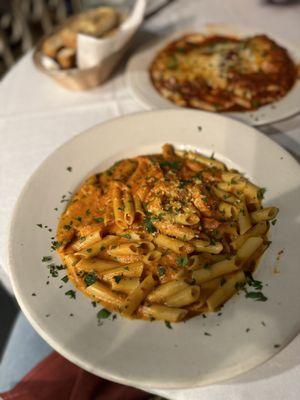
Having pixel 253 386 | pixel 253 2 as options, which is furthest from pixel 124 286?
pixel 253 2

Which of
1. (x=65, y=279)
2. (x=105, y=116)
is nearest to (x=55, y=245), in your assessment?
(x=65, y=279)

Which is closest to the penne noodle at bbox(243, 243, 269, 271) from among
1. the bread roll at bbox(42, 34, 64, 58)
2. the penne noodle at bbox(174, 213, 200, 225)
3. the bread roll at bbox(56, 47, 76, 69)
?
the penne noodle at bbox(174, 213, 200, 225)

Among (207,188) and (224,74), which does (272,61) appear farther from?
(207,188)

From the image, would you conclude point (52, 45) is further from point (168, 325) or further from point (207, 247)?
point (168, 325)

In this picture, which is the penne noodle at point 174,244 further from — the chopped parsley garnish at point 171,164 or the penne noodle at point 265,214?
the chopped parsley garnish at point 171,164

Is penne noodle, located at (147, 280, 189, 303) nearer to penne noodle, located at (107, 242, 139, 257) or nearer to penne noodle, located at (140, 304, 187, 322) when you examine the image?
penne noodle, located at (140, 304, 187, 322)

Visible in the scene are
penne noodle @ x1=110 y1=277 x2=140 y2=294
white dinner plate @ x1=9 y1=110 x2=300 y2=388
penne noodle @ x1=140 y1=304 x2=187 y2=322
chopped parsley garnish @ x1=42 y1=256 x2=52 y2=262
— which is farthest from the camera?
chopped parsley garnish @ x1=42 y1=256 x2=52 y2=262

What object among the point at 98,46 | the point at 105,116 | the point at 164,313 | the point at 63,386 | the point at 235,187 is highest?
the point at 98,46

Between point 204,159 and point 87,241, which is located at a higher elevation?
point 204,159
